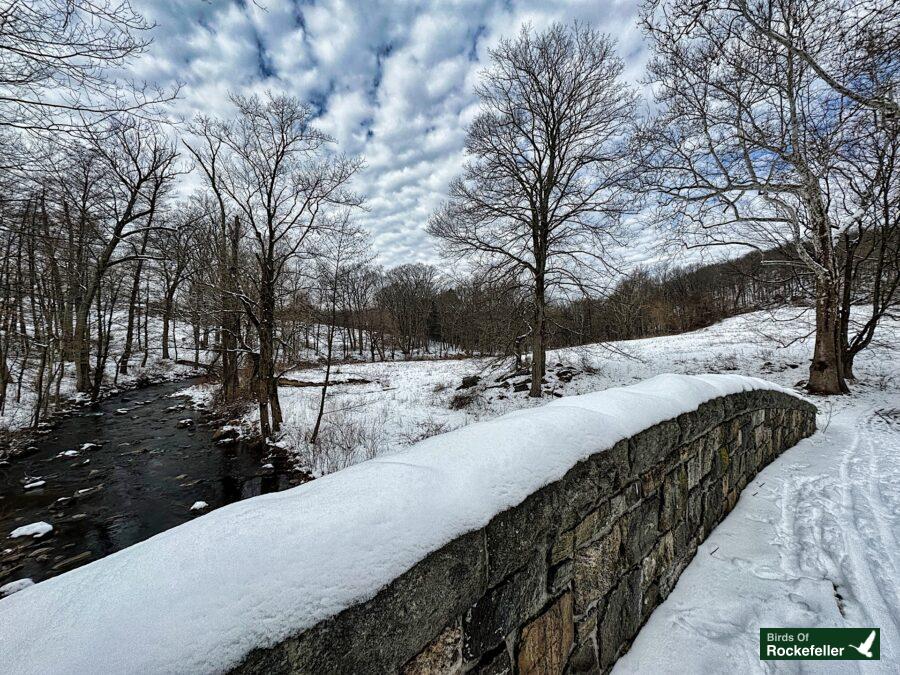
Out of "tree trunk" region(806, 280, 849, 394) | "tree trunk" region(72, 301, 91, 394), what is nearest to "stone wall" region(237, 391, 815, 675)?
"tree trunk" region(806, 280, 849, 394)

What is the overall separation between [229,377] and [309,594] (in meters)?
13.0

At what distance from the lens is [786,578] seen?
230 centimetres

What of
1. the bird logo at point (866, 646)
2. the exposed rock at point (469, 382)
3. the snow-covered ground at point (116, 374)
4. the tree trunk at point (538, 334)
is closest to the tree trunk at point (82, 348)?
the snow-covered ground at point (116, 374)

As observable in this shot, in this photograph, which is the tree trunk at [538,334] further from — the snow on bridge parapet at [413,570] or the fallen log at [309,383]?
the fallen log at [309,383]

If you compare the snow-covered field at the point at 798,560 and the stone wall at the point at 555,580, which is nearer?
the stone wall at the point at 555,580

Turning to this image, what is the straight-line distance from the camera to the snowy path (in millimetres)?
1841

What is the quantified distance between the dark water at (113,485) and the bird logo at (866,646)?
713cm

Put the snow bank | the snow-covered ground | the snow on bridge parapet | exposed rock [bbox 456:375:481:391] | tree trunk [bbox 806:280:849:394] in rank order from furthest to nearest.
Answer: exposed rock [bbox 456:375:481:391]
the snow-covered ground
tree trunk [bbox 806:280:849:394]
the snow bank
the snow on bridge parapet

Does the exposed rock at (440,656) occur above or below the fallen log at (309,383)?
above

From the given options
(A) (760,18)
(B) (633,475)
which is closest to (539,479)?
(B) (633,475)

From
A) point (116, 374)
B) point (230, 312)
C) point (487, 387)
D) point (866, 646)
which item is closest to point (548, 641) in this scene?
point (866, 646)

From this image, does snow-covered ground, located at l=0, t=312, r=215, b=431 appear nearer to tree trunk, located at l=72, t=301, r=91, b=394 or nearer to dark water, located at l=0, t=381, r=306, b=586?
tree trunk, located at l=72, t=301, r=91, b=394

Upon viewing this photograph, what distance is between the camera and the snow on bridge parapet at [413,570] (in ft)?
2.51

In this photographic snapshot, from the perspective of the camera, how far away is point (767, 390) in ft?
14.2
